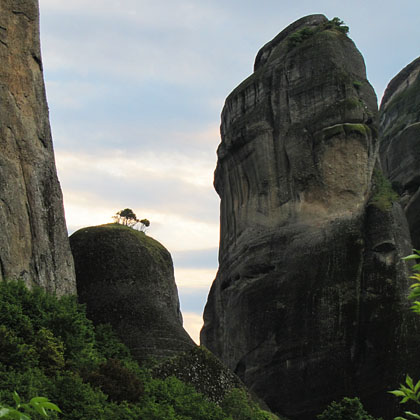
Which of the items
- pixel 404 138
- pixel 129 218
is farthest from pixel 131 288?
pixel 404 138

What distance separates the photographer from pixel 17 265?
26.9 meters

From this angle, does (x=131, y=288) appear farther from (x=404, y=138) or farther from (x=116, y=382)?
(x=404, y=138)

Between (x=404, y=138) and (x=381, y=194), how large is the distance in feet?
36.4

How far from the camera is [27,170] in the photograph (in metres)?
28.5

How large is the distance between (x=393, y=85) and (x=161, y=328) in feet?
137

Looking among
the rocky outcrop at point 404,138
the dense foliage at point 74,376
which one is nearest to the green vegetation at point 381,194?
the rocky outcrop at point 404,138

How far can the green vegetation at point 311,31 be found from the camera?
150 ft

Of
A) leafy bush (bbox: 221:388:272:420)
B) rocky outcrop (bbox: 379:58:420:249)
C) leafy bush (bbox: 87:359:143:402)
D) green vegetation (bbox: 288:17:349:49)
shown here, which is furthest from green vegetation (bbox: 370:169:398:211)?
leafy bush (bbox: 87:359:143:402)

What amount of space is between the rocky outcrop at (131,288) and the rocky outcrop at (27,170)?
185 centimetres

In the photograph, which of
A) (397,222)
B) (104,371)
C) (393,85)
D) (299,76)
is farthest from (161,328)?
(393,85)

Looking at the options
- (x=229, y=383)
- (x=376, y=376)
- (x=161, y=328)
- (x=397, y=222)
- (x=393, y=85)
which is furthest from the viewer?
(x=393, y=85)

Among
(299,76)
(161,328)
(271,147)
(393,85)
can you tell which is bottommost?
(161,328)

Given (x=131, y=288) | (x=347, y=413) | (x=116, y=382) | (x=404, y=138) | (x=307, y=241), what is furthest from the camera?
(x=404, y=138)

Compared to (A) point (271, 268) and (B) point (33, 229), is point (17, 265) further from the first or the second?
(A) point (271, 268)
